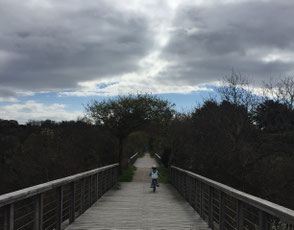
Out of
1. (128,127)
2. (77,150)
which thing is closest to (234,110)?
(128,127)

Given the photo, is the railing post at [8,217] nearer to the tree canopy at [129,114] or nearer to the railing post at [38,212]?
the railing post at [38,212]

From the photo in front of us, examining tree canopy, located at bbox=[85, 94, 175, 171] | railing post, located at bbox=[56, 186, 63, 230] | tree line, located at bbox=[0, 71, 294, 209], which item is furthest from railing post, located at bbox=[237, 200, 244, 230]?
tree canopy, located at bbox=[85, 94, 175, 171]

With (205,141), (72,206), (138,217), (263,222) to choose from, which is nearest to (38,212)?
(72,206)

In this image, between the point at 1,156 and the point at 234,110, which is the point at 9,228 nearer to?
the point at 234,110

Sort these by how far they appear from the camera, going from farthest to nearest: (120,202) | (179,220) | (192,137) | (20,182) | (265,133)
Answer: (20,182) → (192,137) → (265,133) → (120,202) → (179,220)

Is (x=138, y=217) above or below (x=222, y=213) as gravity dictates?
below

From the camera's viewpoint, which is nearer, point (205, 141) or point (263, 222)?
point (263, 222)

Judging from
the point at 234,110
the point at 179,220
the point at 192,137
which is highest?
the point at 234,110

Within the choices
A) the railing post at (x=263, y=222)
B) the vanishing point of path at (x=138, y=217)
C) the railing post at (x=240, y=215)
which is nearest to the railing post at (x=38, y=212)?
the vanishing point of path at (x=138, y=217)

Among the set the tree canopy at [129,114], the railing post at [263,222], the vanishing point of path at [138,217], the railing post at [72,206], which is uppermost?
the tree canopy at [129,114]

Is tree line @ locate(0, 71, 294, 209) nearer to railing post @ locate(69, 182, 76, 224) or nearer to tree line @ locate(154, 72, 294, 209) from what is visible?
tree line @ locate(154, 72, 294, 209)

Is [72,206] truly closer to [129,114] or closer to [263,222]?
Answer: [263,222]

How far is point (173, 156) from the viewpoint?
2172cm

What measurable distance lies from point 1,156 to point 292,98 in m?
34.2
